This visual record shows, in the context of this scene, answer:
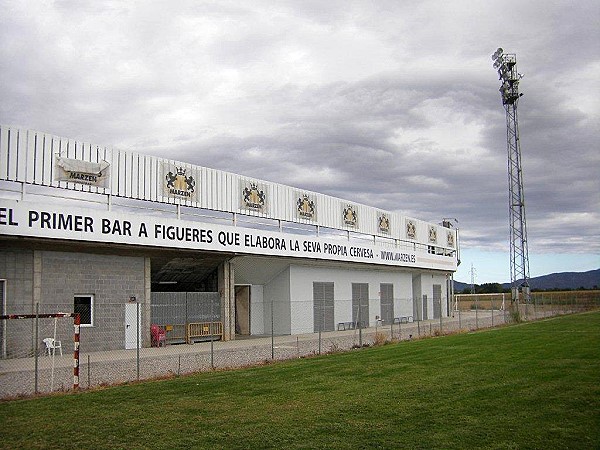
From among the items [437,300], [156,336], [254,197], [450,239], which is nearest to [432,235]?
[437,300]

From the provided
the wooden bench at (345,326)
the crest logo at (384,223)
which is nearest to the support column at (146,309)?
the wooden bench at (345,326)

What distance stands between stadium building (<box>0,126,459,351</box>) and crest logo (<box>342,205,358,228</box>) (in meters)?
0.12

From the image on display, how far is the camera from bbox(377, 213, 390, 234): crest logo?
46.9m

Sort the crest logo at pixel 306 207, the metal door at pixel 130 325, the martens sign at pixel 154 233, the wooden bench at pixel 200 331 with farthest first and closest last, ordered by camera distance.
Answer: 1. the crest logo at pixel 306 207
2. the wooden bench at pixel 200 331
3. the metal door at pixel 130 325
4. the martens sign at pixel 154 233

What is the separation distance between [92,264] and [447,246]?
41.5 meters

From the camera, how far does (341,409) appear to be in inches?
483

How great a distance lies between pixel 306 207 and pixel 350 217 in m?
5.69

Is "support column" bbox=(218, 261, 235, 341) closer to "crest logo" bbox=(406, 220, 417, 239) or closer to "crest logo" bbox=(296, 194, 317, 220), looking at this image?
"crest logo" bbox=(296, 194, 317, 220)

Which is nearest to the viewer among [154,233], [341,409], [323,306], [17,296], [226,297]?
[341,409]

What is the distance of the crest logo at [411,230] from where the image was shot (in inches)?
2044

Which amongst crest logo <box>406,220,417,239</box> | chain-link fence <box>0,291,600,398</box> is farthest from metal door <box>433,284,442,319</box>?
chain-link fence <box>0,291,600,398</box>

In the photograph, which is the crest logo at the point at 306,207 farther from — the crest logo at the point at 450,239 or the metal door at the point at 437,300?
the crest logo at the point at 450,239

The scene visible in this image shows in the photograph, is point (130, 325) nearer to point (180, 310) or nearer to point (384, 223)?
point (180, 310)

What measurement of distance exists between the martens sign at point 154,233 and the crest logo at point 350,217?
1.95 metres
